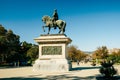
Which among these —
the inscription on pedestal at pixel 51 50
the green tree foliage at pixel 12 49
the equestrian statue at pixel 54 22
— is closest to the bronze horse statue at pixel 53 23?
the equestrian statue at pixel 54 22

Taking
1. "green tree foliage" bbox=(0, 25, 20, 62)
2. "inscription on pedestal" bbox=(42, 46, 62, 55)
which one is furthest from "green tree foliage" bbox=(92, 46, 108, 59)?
"inscription on pedestal" bbox=(42, 46, 62, 55)

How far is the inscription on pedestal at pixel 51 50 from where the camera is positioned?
27266 mm

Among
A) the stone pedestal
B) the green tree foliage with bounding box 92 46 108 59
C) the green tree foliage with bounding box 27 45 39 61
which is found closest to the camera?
the stone pedestal

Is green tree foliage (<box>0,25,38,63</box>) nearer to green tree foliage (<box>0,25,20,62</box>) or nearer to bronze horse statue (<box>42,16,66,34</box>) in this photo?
green tree foliage (<box>0,25,20,62</box>)

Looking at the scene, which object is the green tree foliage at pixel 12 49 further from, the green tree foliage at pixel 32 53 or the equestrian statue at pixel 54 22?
the equestrian statue at pixel 54 22

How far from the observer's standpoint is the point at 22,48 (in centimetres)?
8269

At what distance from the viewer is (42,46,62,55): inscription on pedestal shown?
2727 cm

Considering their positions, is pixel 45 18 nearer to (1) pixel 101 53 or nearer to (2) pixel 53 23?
(2) pixel 53 23

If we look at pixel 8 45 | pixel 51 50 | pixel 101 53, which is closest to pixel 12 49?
pixel 8 45

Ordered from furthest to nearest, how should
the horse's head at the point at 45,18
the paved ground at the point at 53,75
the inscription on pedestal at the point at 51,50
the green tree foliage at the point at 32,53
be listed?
1. the green tree foliage at the point at 32,53
2. the horse's head at the point at 45,18
3. the inscription on pedestal at the point at 51,50
4. the paved ground at the point at 53,75

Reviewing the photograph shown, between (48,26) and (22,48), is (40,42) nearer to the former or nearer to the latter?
(48,26)

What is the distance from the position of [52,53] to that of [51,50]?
0.40 metres

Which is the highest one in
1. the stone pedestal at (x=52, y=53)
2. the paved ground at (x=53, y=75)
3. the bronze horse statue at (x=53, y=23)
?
the bronze horse statue at (x=53, y=23)

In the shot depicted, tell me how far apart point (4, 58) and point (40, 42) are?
4714cm
